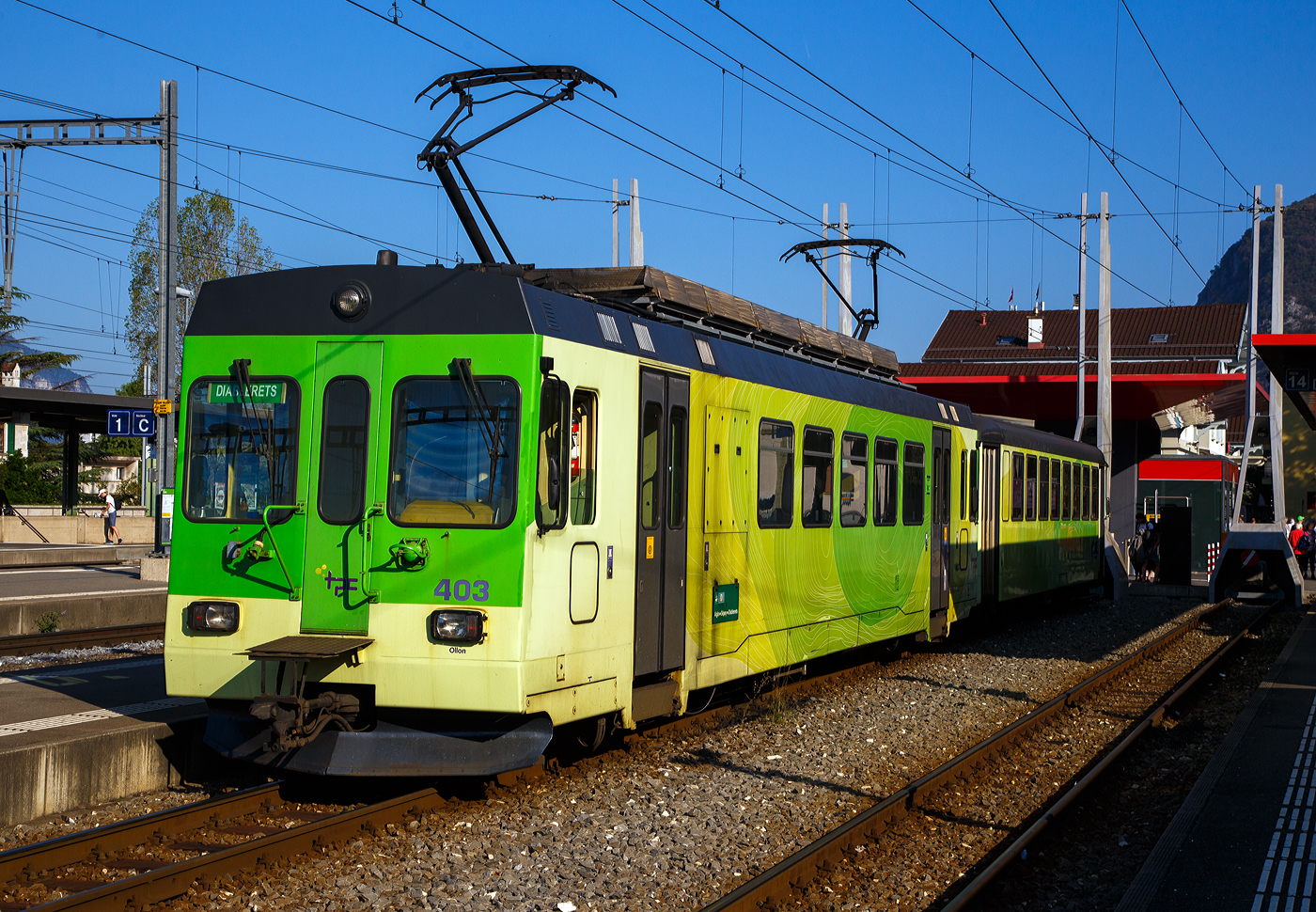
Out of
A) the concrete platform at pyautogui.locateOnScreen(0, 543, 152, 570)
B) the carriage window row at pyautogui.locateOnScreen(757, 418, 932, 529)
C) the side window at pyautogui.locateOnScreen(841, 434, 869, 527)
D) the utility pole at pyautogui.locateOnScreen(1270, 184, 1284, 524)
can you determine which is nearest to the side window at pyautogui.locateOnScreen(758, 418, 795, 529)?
the carriage window row at pyautogui.locateOnScreen(757, 418, 932, 529)

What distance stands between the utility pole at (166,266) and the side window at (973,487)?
40.1ft

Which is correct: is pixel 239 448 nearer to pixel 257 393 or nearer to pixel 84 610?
pixel 257 393

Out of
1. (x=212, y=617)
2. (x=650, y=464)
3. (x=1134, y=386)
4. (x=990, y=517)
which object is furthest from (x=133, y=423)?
(x=1134, y=386)

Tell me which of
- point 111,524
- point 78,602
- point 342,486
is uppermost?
point 342,486

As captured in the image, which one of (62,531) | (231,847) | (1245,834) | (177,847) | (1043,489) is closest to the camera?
(231,847)

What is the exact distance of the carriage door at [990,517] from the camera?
16.5m

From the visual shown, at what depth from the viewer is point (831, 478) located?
11367 millimetres

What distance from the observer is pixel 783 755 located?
8.90 m

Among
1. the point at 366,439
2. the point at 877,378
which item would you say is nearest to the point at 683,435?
the point at 366,439

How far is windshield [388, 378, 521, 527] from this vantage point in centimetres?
696

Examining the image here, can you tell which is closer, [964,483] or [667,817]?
[667,817]

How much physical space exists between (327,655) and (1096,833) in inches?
181

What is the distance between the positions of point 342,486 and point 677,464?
2.43m

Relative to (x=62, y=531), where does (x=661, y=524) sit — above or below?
above
